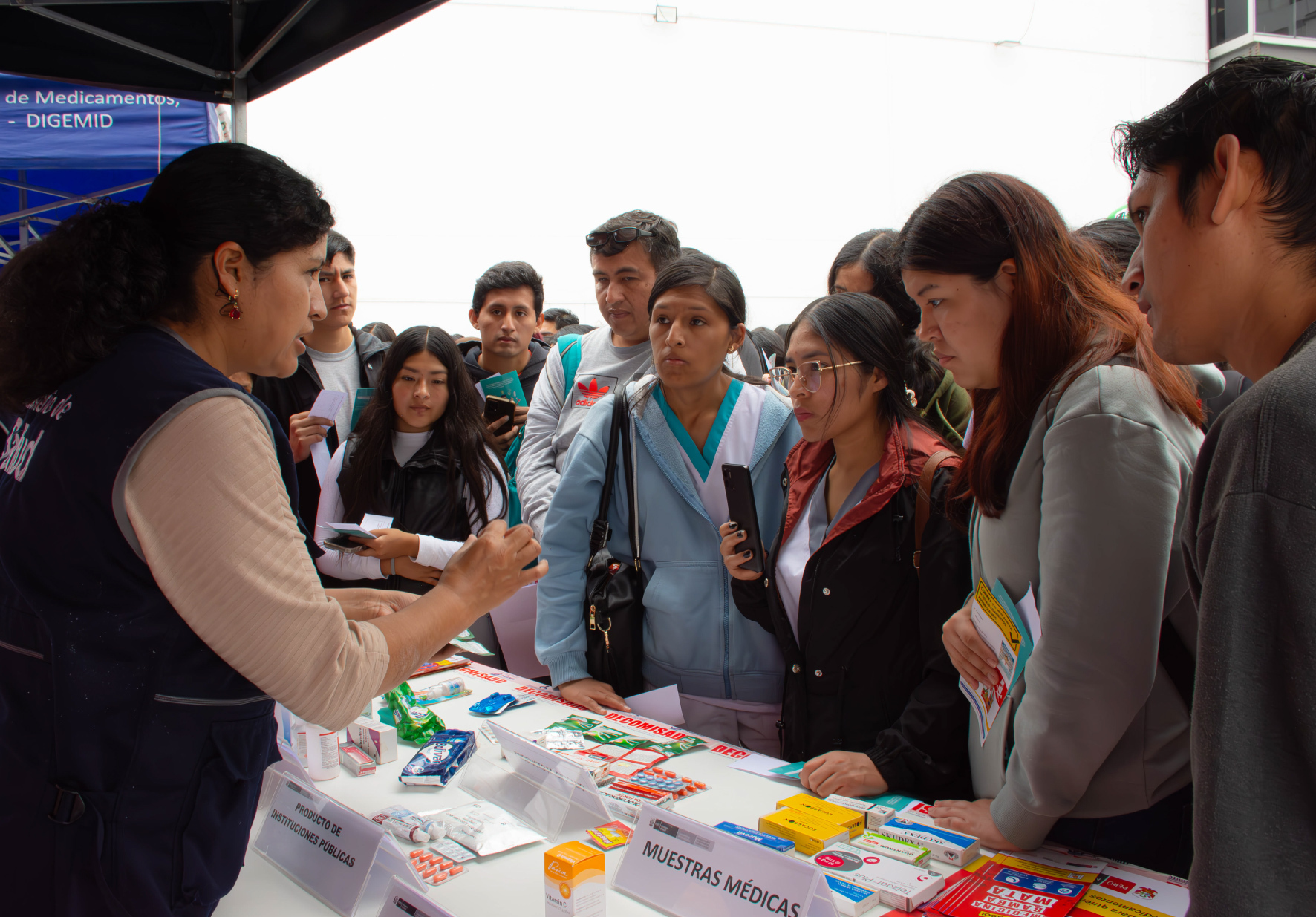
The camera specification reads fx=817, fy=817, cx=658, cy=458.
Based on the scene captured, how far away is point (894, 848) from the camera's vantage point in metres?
1.26

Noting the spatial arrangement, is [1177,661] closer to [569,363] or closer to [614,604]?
[614,604]

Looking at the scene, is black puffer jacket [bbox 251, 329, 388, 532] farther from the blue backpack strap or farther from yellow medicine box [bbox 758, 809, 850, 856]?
yellow medicine box [bbox 758, 809, 850, 856]

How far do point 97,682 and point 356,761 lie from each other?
2.60 ft

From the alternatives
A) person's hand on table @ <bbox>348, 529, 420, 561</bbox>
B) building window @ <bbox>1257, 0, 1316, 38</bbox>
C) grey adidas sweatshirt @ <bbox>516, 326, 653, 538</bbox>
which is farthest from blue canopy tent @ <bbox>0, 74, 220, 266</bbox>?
building window @ <bbox>1257, 0, 1316, 38</bbox>

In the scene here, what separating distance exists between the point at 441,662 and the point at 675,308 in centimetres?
119

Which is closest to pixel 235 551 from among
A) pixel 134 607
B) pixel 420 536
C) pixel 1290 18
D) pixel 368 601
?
pixel 134 607

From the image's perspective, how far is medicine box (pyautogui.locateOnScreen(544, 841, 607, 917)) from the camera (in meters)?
1.04

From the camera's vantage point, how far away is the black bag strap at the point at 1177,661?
116 cm

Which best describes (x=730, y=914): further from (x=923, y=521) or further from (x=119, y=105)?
(x=119, y=105)

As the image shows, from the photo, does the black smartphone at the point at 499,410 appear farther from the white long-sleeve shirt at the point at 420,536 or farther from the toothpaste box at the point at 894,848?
the toothpaste box at the point at 894,848

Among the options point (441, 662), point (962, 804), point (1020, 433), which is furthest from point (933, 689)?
point (441, 662)

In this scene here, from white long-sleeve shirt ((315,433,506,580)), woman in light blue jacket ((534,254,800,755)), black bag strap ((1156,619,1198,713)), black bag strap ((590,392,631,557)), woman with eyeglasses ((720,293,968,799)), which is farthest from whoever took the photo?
white long-sleeve shirt ((315,433,506,580))

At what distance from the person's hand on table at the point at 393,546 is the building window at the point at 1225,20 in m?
13.5

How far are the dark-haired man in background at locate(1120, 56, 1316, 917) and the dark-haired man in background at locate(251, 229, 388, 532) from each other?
264cm
